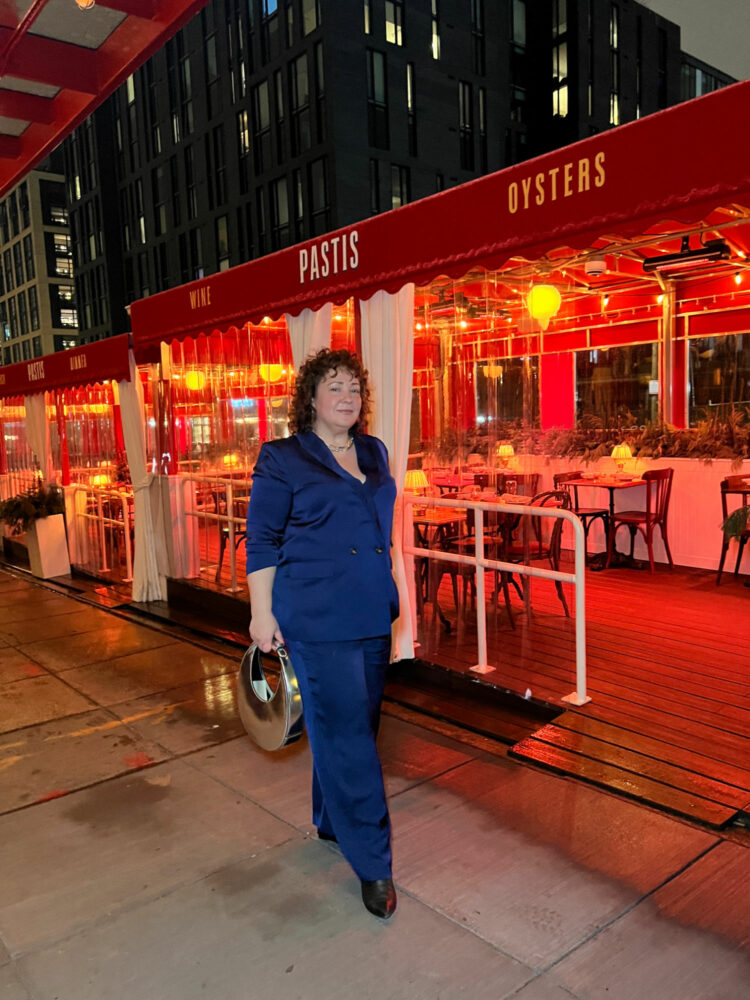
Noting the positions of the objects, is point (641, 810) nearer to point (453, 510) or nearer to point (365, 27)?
point (453, 510)

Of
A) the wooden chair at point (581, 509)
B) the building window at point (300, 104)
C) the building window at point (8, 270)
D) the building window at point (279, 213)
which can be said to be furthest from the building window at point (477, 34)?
the building window at point (8, 270)

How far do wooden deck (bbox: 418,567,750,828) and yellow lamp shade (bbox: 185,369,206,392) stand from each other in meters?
3.10

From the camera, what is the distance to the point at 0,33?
3311 millimetres

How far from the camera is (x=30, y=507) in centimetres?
916

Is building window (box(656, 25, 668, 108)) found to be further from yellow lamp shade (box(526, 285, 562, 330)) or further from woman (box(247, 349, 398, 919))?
woman (box(247, 349, 398, 919))

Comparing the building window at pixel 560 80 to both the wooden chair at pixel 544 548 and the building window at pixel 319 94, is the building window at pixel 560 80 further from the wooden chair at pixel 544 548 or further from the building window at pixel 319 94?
the wooden chair at pixel 544 548

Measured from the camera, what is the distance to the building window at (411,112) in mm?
22188

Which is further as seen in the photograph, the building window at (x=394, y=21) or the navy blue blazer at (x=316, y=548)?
the building window at (x=394, y=21)

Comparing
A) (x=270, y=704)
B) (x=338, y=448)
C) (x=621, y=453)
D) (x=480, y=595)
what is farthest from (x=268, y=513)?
(x=621, y=453)

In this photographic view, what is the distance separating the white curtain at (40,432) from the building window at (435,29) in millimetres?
18381

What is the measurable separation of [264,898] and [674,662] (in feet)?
9.93

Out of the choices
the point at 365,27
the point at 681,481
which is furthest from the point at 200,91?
the point at 681,481

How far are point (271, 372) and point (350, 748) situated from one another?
4.94 metres

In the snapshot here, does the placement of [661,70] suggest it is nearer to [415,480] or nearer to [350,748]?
[415,480]
